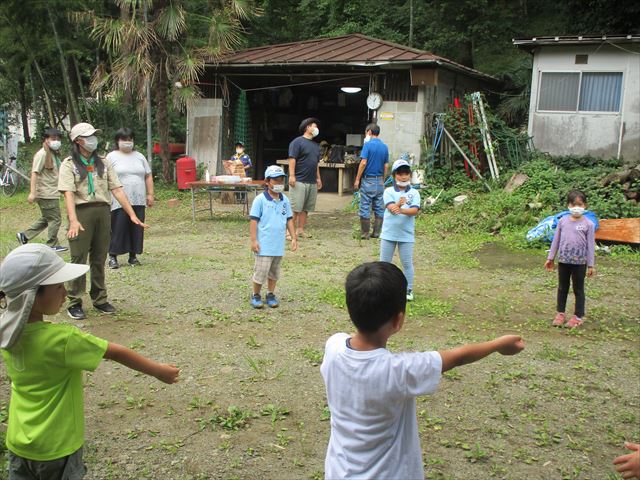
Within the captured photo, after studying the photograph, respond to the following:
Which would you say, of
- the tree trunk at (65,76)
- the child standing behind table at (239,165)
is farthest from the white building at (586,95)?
the tree trunk at (65,76)

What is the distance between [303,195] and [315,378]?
602cm

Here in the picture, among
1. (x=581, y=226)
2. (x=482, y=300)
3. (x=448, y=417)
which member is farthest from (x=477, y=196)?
(x=448, y=417)

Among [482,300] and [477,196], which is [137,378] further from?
[477,196]

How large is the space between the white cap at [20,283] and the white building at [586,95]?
14479 millimetres

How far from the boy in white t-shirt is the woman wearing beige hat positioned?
13.9 ft

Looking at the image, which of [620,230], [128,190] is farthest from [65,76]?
[620,230]

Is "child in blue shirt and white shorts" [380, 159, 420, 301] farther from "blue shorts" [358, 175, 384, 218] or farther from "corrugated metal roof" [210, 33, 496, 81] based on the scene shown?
"corrugated metal roof" [210, 33, 496, 81]

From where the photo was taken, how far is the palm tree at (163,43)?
14.9m

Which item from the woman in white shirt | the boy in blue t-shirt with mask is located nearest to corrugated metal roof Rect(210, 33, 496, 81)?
the woman in white shirt

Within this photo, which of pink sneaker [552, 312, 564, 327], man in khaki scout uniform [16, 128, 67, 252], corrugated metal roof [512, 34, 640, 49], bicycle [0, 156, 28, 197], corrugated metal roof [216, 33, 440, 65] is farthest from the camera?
bicycle [0, 156, 28, 197]

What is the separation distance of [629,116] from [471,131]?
356cm

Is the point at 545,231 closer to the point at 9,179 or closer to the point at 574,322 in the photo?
the point at 574,322

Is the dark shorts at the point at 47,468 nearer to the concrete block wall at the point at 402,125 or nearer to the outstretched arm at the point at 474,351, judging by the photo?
the outstretched arm at the point at 474,351

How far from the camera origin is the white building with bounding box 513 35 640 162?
14.2 meters
